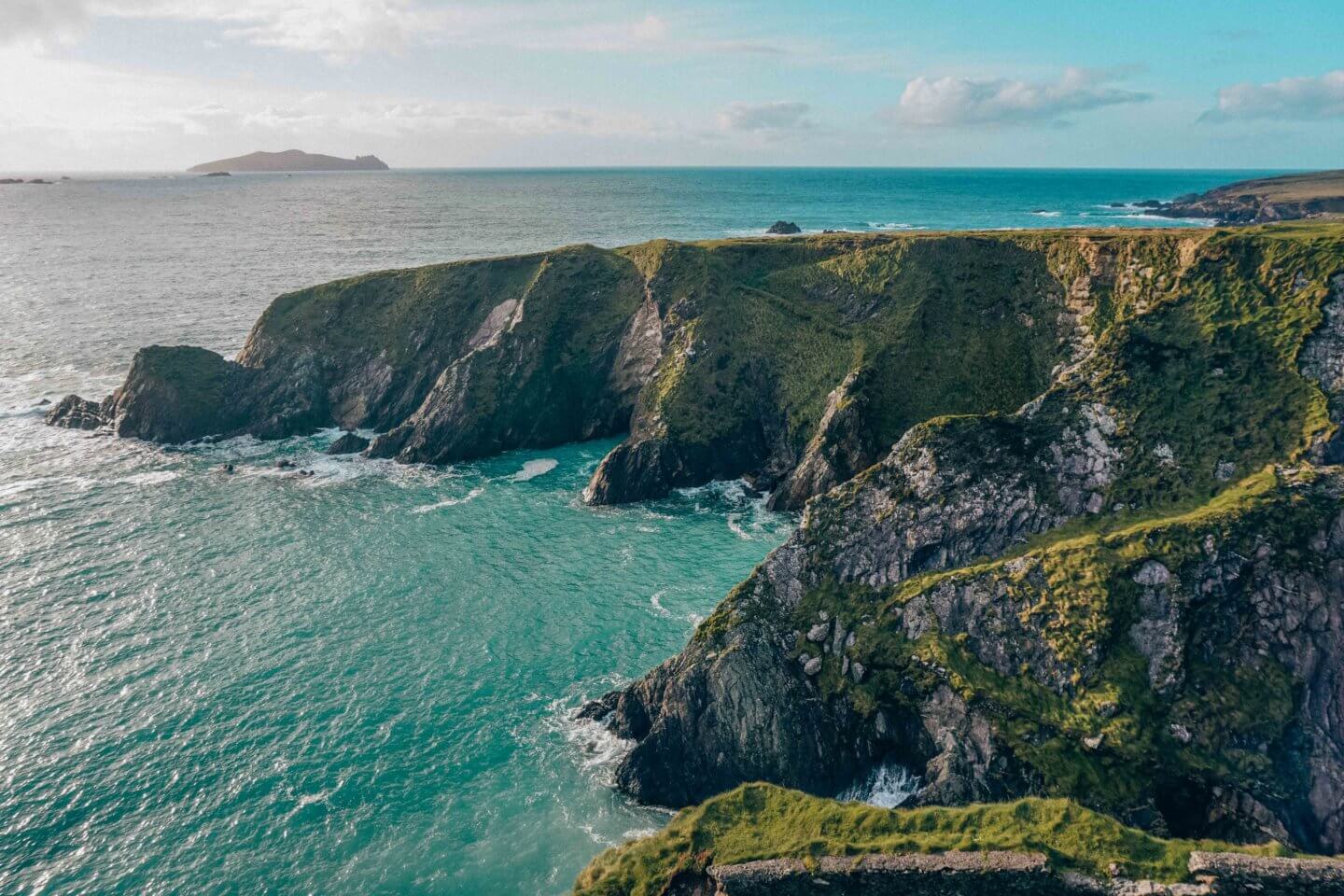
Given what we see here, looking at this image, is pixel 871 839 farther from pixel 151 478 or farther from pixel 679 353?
pixel 151 478

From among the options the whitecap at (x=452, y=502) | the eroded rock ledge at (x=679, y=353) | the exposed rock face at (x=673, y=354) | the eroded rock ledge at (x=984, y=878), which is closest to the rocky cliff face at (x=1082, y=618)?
the eroded rock ledge at (x=984, y=878)

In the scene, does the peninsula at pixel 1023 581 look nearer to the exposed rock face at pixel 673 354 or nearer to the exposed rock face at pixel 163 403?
the exposed rock face at pixel 673 354

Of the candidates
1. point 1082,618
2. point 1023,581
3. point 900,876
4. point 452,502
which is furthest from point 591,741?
point 452,502

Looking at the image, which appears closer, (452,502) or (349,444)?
(452,502)

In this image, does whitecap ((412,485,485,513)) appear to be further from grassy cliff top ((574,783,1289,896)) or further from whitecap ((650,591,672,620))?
grassy cliff top ((574,783,1289,896))

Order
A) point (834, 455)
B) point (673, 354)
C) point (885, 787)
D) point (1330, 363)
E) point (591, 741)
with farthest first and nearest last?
point (673, 354)
point (834, 455)
point (1330, 363)
point (591, 741)
point (885, 787)
